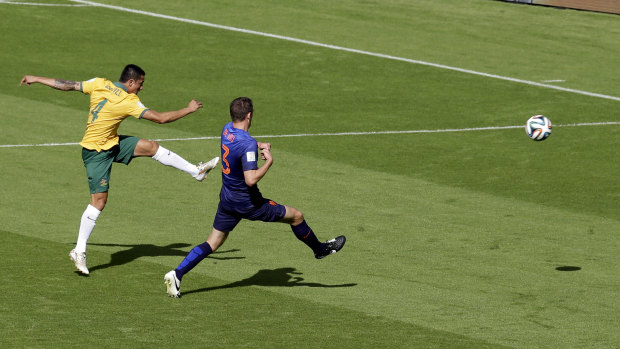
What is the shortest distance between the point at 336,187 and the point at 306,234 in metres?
5.79

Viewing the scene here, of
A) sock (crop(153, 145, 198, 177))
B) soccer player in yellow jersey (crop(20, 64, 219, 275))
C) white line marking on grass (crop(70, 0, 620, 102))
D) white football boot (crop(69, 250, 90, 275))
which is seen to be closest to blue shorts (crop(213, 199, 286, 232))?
soccer player in yellow jersey (crop(20, 64, 219, 275))

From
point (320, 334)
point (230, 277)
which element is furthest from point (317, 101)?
point (320, 334)

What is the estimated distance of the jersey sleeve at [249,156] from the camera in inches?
506

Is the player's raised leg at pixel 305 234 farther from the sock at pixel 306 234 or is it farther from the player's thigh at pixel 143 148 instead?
the player's thigh at pixel 143 148

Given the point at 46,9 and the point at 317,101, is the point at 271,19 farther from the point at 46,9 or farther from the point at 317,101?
the point at 317,101

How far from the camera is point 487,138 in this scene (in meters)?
23.8

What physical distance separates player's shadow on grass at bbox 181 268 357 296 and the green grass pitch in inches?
1.3

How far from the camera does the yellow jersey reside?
47.7 ft

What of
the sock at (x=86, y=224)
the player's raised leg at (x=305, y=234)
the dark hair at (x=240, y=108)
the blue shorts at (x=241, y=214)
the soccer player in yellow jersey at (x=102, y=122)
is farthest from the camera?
the soccer player in yellow jersey at (x=102, y=122)

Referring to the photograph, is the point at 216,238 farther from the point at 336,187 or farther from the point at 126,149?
the point at 336,187

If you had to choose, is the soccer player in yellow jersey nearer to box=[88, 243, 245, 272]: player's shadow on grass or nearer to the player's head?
the player's head

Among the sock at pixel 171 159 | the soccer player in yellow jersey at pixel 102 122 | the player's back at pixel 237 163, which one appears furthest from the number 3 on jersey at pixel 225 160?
the sock at pixel 171 159

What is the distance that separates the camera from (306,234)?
13844 mm

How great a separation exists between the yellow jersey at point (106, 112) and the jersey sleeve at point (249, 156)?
6.86 ft
